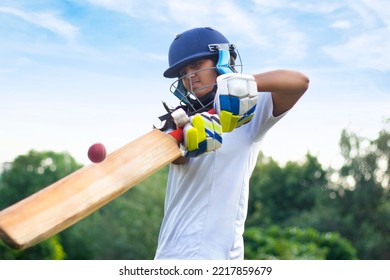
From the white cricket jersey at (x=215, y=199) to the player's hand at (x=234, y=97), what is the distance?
192 millimetres

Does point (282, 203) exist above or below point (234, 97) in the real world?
below

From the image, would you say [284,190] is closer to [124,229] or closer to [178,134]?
[124,229]

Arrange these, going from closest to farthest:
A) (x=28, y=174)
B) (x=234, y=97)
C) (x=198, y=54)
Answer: (x=234, y=97), (x=198, y=54), (x=28, y=174)

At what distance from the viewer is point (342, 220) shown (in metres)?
20.2

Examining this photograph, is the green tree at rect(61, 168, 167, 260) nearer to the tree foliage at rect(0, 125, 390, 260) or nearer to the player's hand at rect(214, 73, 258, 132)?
the tree foliage at rect(0, 125, 390, 260)

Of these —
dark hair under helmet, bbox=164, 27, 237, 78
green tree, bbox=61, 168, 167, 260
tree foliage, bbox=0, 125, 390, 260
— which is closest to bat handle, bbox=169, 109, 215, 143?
dark hair under helmet, bbox=164, 27, 237, 78

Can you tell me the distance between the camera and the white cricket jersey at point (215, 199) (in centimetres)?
242

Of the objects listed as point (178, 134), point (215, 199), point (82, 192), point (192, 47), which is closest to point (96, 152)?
point (82, 192)

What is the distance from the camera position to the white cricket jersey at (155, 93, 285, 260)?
242 centimetres

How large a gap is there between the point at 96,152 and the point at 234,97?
1.67 feet

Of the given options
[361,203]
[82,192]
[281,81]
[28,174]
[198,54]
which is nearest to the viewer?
[82,192]

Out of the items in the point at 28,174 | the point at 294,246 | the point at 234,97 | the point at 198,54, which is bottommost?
the point at 294,246

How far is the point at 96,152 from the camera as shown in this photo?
2.23 meters

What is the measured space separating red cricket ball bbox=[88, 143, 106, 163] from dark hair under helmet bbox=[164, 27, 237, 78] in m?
0.57
